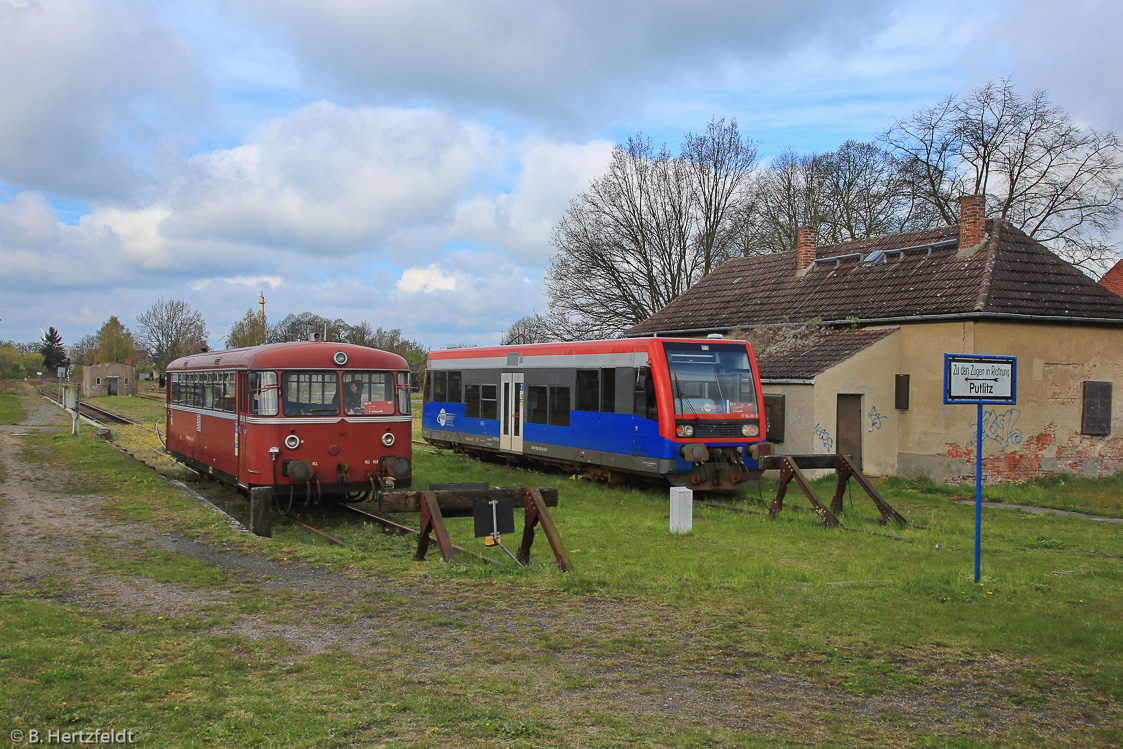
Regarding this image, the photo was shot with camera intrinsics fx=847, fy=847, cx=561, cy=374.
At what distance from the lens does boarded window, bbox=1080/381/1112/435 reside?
19.2 metres

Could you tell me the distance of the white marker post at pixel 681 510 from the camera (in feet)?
38.4

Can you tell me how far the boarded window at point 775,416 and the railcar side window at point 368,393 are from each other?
378 inches

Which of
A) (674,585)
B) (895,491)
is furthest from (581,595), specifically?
(895,491)

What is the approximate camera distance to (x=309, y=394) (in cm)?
1295

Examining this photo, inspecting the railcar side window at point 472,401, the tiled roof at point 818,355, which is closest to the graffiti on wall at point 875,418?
the tiled roof at point 818,355

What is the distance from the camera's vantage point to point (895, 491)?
698 inches

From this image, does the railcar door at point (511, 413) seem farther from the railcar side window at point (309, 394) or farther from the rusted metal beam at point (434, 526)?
the rusted metal beam at point (434, 526)

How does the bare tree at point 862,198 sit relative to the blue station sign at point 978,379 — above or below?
above

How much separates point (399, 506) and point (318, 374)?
4.87m

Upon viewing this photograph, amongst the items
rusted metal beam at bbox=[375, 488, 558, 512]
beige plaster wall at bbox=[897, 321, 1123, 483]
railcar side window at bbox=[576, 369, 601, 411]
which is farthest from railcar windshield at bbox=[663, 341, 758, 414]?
rusted metal beam at bbox=[375, 488, 558, 512]

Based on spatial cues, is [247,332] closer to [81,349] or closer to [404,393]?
[404,393]

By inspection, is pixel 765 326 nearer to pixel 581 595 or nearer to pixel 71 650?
pixel 581 595

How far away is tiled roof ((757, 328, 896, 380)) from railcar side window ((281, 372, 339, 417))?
10.7m

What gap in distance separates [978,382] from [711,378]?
7.05 metres
